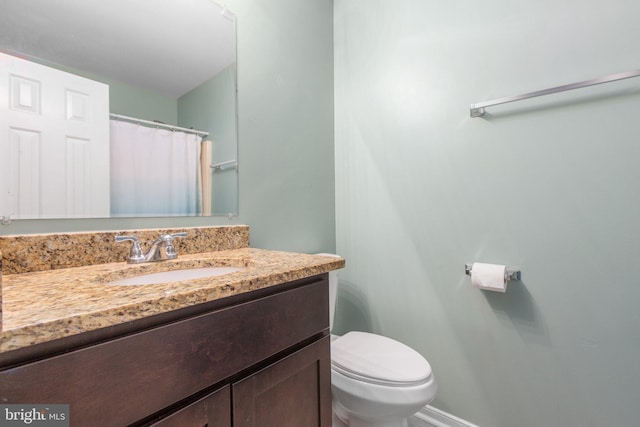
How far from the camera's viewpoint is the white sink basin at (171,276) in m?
0.87

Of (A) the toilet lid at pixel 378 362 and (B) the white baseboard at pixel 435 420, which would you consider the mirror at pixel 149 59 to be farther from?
(B) the white baseboard at pixel 435 420

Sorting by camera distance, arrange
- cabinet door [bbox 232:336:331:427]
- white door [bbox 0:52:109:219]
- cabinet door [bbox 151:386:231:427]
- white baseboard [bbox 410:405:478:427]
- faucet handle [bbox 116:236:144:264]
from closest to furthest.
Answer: cabinet door [bbox 151:386:231:427], cabinet door [bbox 232:336:331:427], white door [bbox 0:52:109:219], faucet handle [bbox 116:236:144:264], white baseboard [bbox 410:405:478:427]

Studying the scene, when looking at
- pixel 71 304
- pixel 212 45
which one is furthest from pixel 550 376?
pixel 212 45

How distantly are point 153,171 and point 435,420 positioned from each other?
5.50 ft

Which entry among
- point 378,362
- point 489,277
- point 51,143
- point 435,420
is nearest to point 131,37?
point 51,143

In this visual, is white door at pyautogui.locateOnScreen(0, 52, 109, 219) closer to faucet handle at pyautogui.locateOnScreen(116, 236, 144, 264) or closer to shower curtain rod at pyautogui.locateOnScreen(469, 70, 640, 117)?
faucet handle at pyautogui.locateOnScreen(116, 236, 144, 264)

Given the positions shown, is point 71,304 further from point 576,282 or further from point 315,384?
point 576,282

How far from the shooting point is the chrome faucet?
94 cm

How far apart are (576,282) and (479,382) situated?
59cm

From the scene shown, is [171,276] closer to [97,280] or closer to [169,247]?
[169,247]

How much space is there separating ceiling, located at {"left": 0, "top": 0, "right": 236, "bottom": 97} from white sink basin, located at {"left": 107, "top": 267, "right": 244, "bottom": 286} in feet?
2.25

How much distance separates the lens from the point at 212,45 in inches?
49.2

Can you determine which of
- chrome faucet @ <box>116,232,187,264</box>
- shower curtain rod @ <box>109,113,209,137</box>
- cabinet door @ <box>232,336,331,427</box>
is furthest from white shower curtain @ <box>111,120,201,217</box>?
cabinet door @ <box>232,336,331,427</box>

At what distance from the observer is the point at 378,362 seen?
44.7 inches
